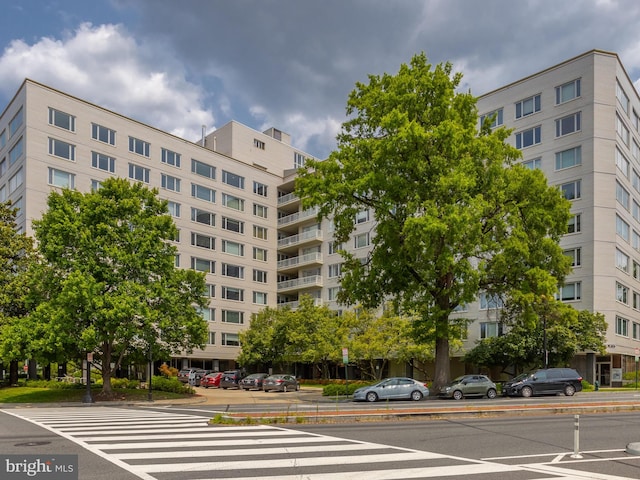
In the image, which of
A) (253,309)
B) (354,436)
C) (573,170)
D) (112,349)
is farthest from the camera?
(253,309)

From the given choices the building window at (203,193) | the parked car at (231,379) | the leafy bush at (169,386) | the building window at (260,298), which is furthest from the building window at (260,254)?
the leafy bush at (169,386)

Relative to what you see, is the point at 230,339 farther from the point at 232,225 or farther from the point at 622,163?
the point at 622,163

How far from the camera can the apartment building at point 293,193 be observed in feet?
155

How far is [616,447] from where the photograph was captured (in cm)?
1312

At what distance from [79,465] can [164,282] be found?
84.3ft

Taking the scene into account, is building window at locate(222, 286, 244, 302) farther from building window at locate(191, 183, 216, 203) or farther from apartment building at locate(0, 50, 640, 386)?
building window at locate(191, 183, 216, 203)

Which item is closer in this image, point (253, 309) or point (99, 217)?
point (99, 217)

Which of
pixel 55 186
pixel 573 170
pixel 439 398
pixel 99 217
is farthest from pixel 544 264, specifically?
pixel 55 186

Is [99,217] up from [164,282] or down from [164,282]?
up

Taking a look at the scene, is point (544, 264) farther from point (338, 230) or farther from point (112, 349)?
point (112, 349)

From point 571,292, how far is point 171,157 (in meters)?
40.6

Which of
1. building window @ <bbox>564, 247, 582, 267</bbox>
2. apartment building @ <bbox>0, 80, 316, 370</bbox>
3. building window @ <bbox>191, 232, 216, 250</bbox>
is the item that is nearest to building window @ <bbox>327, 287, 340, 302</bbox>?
apartment building @ <bbox>0, 80, 316, 370</bbox>

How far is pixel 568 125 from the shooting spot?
49594mm

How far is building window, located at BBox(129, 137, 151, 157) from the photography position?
5798 cm
